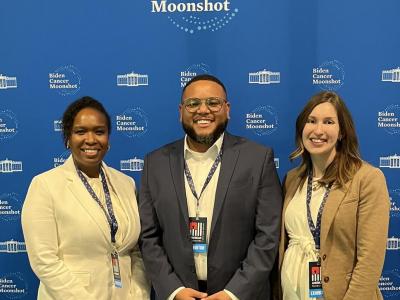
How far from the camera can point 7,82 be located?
3.24m

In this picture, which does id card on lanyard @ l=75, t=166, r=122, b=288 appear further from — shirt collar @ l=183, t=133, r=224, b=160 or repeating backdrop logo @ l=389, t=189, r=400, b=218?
repeating backdrop logo @ l=389, t=189, r=400, b=218

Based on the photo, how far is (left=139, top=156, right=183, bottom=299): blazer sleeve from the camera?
239 centimetres

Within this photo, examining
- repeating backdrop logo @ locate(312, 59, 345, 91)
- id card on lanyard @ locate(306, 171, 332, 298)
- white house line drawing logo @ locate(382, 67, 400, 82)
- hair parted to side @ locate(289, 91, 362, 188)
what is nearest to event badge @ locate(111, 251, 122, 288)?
id card on lanyard @ locate(306, 171, 332, 298)

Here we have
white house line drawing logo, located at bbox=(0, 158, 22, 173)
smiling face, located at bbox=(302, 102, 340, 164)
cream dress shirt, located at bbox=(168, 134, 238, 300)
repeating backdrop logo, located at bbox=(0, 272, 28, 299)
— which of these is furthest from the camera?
repeating backdrop logo, located at bbox=(0, 272, 28, 299)

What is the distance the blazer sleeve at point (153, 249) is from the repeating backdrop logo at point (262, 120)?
970mm

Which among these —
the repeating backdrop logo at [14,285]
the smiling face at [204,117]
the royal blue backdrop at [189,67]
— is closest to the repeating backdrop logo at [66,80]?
the royal blue backdrop at [189,67]

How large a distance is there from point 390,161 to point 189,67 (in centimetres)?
161

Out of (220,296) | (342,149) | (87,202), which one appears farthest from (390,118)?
(87,202)

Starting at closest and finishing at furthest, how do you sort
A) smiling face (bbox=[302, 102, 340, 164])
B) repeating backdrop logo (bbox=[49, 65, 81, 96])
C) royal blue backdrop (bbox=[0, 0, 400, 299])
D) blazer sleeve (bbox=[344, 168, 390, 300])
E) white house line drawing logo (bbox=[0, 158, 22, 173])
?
blazer sleeve (bbox=[344, 168, 390, 300])
smiling face (bbox=[302, 102, 340, 164])
royal blue backdrop (bbox=[0, 0, 400, 299])
repeating backdrop logo (bbox=[49, 65, 81, 96])
white house line drawing logo (bbox=[0, 158, 22, 173])

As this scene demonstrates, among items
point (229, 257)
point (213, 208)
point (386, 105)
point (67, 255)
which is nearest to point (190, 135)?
point (213, 208)

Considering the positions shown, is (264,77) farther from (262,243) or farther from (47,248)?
(47,248)

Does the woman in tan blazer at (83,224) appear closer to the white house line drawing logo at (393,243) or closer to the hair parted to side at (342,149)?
the hair parted to side at (342,149)

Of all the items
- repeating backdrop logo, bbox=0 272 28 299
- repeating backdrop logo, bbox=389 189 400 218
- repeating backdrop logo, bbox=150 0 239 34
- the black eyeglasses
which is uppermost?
repeating backdrop logo, bbox=150 0 239 34

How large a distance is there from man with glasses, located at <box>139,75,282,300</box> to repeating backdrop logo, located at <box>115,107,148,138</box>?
2.67 feet
